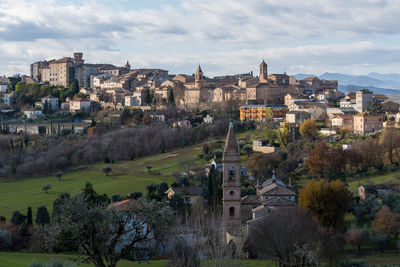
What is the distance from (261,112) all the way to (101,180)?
84.1 feet

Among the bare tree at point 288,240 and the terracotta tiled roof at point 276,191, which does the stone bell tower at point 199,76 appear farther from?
the bare tree at point 288,240

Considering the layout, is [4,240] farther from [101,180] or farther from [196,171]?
[196,171]

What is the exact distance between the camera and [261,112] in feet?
219

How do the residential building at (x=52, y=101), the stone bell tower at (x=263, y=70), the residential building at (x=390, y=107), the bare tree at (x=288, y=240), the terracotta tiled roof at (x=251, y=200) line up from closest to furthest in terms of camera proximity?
1. the bare tree at (x=288, y=240)
2. the terracotta tiled roof at (x=251, y=200)
3. the residential building at (x=390, y=107)
4. the residential building at (x=52, y=101)
5. the stone bell tower at (x=263, y=70)

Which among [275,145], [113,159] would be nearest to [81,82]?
[113,159]

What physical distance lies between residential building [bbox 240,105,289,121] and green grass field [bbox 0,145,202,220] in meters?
12.3

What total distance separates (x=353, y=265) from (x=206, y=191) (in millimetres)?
14739

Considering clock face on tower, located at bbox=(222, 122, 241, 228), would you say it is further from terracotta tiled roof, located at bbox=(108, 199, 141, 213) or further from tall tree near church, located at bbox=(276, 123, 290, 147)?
tall tree near church, located at bbox=(276, 123, 290, 147)

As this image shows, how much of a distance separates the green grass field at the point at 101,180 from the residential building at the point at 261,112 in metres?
12.3

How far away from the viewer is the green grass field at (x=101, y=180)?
1592 inches

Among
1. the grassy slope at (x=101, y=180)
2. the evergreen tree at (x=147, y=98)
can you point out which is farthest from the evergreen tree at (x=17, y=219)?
the evergreen tree at (x=147, y=98)

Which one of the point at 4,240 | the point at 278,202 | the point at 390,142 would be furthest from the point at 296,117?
the point at 4,240

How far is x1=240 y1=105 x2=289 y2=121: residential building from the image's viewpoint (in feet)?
218

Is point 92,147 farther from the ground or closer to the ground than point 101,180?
farther from the ground
